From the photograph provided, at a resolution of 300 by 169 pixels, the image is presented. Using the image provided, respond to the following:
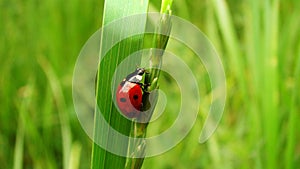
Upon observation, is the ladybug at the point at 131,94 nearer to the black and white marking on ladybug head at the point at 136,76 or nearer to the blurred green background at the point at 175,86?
the black and white marking on ladybug head at the point at 136,76

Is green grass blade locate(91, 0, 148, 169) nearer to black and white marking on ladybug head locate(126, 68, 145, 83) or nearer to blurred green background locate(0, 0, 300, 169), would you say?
black and white marking on ladybug head locate(126, 68, 145, 83)

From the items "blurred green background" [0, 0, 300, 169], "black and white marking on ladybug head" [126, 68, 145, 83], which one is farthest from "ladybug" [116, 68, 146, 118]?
"blurred green background" [0, 0, 300, 169]

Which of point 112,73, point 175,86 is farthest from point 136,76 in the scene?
point 175,86

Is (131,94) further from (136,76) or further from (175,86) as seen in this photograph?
(175,86)

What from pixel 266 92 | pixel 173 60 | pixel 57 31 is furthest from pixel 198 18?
pixel 266 92

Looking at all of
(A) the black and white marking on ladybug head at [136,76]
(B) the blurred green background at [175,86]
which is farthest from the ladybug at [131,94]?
(B) the blurred green background at [175,86]
